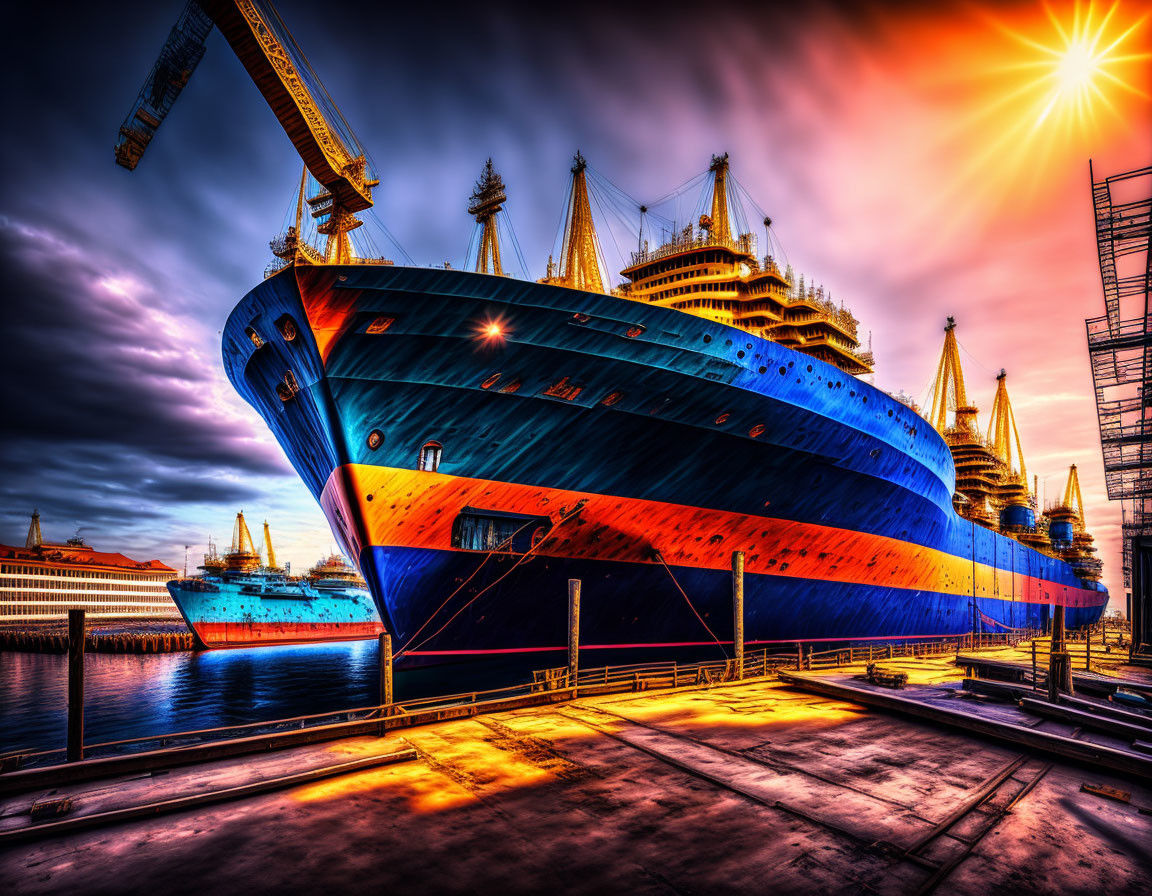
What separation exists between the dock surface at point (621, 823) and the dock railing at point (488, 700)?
0.58 metres

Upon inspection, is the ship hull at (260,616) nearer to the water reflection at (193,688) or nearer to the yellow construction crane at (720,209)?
the water reflection at (193,688)

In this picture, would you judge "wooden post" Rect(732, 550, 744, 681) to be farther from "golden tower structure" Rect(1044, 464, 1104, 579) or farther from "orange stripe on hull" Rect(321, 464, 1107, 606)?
"golden tower structure" Rect(1044, 464, 1104, 579)

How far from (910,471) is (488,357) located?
2129cm

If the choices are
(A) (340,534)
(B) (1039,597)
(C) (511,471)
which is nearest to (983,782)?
(C) (511,471)

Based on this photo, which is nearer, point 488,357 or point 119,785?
point 119,785

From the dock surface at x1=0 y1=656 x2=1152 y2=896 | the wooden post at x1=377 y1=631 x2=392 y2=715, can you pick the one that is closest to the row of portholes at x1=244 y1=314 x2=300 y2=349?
the wooden post at x1=377 y1=631 x2=392 y2=715

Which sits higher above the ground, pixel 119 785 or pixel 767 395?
pixel 767 395

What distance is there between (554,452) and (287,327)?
27.9 ft

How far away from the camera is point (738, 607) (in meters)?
17.8

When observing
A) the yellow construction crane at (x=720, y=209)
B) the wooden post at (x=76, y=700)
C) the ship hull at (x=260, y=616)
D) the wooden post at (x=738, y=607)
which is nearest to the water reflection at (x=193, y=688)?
the ship hull at (x=260, y=616)

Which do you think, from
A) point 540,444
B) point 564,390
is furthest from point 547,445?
point 564,390

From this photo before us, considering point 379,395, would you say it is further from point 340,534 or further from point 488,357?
point 340,534

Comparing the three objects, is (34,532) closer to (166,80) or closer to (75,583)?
(75,583)

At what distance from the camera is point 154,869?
541 centimetres
